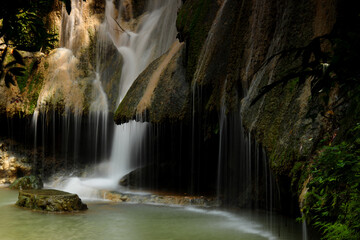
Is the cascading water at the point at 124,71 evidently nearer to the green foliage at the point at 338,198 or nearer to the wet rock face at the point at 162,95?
the wet rock face at the point at 162,95

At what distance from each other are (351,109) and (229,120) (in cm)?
831

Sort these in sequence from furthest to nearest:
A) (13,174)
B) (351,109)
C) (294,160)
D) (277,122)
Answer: (13,174) → (277,122) → (294,160) → (351,109)

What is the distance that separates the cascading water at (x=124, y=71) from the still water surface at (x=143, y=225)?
4.12 metres

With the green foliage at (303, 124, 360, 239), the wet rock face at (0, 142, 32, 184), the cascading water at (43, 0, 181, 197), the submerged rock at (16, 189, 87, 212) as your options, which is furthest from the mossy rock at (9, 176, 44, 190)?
the green foliage at (303, 124, 360, 239)

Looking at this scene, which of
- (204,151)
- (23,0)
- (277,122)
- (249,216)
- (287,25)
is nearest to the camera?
(23,0)

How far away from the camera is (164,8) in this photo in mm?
17844

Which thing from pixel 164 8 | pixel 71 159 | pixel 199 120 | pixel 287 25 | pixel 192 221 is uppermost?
pixel 164 8

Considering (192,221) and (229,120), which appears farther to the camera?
(229,120)

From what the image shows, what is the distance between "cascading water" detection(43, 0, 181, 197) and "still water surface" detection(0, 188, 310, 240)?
4.12 m

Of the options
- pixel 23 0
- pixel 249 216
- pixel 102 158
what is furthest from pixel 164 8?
pixel 23 0

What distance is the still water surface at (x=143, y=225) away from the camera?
Result: 7355mm

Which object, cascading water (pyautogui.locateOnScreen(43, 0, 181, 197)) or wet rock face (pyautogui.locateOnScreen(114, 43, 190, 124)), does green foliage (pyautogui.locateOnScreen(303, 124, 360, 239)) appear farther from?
cascading water (pyautogui.locateOnScreen(43, 0, 181, 197))

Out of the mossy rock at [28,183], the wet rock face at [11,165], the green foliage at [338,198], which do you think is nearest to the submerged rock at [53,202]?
the mossy rock at [28,183]

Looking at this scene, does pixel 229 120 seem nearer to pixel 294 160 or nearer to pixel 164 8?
pixel 294 160
